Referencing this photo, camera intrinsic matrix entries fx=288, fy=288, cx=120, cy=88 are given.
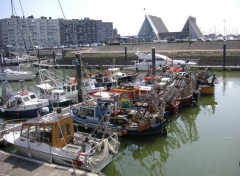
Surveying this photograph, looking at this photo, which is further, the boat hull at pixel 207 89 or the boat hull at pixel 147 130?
the boat hull at pixel 207 89

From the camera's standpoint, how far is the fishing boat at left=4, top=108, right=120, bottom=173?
12.9 meters

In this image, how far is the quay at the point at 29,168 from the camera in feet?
39.3

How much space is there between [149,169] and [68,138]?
14.4 feet

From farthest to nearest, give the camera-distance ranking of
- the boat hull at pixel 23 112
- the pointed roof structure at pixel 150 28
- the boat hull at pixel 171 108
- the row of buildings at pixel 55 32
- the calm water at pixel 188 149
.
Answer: the row of buildings at pixel 55 32
the pointed roof structure at pixel 150 28
the boat hull at pixel 23 112
the boat hull at pixel 171 108
the calm water at pixel 188 149

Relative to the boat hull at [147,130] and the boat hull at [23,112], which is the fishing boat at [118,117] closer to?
the boat hull at [147,130]

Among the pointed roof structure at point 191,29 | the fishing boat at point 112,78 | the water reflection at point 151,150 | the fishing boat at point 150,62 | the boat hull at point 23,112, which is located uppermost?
the pointed roof structure at point 191,29

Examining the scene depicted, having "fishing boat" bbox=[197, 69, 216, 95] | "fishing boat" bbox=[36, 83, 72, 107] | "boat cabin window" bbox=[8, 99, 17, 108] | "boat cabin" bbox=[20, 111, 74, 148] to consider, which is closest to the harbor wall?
"fishing boat" bbox=[197, 69, 216, 95]

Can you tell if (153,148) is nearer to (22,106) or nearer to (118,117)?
(118,117)

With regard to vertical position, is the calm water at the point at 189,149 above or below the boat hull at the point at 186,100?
below

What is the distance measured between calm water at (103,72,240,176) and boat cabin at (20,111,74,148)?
2597mm

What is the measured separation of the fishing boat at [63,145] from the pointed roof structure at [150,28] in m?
116

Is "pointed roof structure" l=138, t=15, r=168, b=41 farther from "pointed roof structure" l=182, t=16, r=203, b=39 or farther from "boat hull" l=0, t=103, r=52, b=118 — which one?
A: "boat hull" l=0, t=103, r=52, b=118

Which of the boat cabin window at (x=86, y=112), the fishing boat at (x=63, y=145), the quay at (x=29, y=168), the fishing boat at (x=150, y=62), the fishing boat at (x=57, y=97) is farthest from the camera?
the fishing boat at (x=150, y=62)

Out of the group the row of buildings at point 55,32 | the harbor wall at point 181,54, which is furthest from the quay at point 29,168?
the row of buildings at point 55,32
